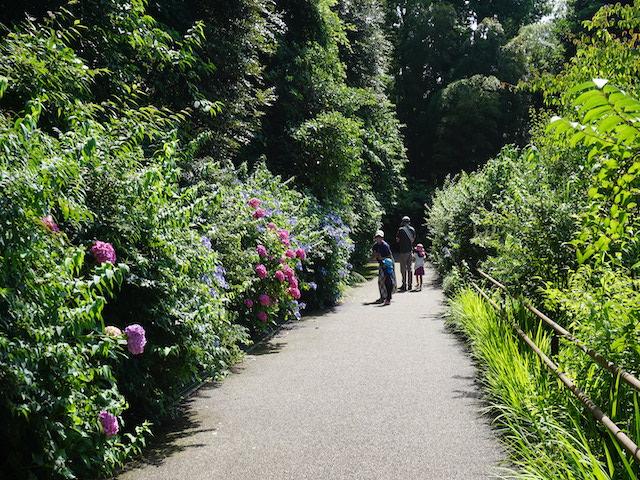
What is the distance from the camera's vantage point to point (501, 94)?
38562 millimetres

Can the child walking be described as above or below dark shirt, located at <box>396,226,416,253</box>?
below

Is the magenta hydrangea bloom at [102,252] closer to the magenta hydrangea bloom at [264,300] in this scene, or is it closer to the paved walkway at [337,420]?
the paved walkway at [337,420]

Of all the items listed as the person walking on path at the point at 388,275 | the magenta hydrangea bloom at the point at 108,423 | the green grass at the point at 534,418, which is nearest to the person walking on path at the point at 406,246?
the person walking on path at the point at 388,275

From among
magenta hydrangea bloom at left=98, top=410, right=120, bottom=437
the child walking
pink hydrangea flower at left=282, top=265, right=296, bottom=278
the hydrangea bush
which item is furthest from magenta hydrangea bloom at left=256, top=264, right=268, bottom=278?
the child walking

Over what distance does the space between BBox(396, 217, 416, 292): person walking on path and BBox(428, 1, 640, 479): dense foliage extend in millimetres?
2992

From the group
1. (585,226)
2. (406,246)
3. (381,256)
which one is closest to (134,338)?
(585,226)

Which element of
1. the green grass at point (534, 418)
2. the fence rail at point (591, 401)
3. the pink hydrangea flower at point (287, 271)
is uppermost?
the pink hydrangea flower at point (287, 271)

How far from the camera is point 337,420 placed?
18.6 ft

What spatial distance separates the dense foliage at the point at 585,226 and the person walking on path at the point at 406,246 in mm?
2992

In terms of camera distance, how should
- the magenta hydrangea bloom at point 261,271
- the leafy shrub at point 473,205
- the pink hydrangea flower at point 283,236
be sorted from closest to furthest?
the magenta hydrangea bloom at point 261,271 < the pink hydrangea flower at point 283,236 < the leafy shrub at point 473,205

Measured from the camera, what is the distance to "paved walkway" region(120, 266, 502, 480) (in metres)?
4.59

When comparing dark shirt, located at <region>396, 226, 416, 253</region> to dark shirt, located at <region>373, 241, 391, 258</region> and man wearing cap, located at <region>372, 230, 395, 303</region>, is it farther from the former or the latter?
dark shirt, located at <region>373, 241, 391, 258</region>

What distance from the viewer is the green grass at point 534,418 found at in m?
3.66

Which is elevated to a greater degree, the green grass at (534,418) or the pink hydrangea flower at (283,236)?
the pink hydrangea flower at (283,236)
